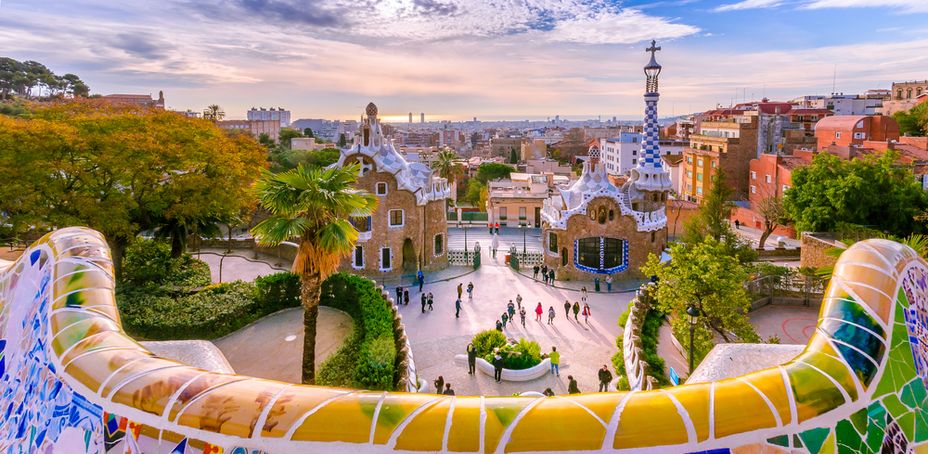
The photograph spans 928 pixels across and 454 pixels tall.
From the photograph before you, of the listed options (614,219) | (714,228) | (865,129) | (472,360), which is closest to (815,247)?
A: (714,228)

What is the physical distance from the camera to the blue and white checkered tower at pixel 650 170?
3303 cm

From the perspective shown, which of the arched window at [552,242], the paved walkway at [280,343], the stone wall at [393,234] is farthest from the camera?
the arched window at [552,242]

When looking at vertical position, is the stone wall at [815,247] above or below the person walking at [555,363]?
above

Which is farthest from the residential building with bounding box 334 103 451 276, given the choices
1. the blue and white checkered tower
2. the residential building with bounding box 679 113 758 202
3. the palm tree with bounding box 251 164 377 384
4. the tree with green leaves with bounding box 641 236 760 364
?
the residential building with bounding box 679 113 758 202

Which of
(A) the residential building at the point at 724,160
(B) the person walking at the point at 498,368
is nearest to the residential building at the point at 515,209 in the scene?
(A) the residential building at the point at 724,160

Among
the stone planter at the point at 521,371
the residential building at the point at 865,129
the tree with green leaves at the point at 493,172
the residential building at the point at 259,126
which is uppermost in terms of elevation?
the residential building at the point at 259,126

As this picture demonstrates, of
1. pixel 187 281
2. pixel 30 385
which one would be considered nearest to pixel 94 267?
pixel 30 385

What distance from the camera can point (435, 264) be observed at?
35.1 metres

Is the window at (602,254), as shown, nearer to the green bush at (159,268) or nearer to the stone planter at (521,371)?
the stone planter at (521,371)

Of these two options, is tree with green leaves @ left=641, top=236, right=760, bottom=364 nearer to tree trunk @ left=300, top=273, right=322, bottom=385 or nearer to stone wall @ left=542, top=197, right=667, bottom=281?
tree trunk @ left=300, top=273, right=322, bottom=385

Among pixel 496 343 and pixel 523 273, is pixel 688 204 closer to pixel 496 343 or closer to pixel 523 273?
pixel 523 273

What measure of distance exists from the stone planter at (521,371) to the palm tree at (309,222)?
20.6ft

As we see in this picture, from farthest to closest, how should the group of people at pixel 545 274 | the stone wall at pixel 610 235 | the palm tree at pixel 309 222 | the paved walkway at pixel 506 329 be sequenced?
the stone wall at pixel 610 235
the group of people at pixel 545 274
the paved walkway at pixel 506 329
the palm tree at pixel 309 222

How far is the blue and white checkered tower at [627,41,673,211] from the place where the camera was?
33.0 m
